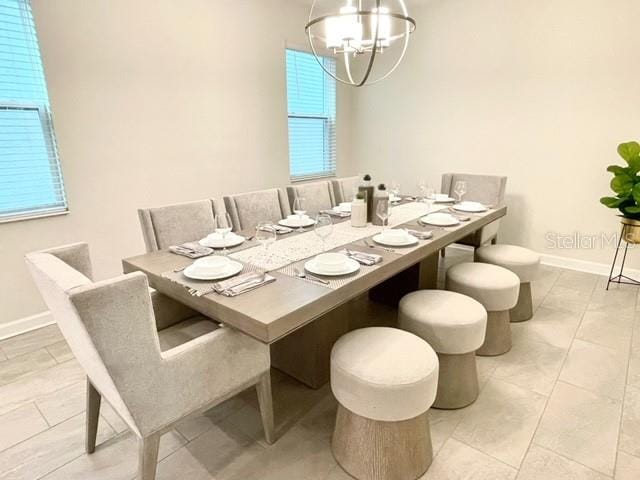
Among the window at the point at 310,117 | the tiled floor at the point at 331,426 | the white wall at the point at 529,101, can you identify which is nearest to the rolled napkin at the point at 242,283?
the tiled floor at the point at 331,426

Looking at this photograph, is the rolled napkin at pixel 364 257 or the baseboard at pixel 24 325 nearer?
the rolled napkin at pixel 364 257

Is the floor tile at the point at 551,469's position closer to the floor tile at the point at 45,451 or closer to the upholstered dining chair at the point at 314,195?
the floor tile at the point at 45,451

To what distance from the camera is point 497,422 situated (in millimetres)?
1792

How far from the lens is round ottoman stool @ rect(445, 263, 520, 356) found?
7.32 ft

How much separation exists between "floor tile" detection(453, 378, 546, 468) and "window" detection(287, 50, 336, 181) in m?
3.26

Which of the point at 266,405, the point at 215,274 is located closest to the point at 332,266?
the point at 215,274

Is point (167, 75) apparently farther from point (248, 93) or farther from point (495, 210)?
point (495, 210)

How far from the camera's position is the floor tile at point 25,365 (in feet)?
7.27

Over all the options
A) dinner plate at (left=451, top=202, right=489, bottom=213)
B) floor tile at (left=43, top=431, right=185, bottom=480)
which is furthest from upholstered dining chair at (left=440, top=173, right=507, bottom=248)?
floor tile at (left=43, top=431, right=185, bottom=480)

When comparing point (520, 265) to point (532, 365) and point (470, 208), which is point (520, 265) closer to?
point (470, 208)

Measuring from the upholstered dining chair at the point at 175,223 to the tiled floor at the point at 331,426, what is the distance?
933 mm

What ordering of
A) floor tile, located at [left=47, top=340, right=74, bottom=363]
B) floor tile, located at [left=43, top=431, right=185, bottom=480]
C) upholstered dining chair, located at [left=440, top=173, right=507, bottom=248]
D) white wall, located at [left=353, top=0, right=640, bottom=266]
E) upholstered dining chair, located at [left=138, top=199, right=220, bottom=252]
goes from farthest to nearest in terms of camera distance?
upholstered dining chair, located at [left=440, top=173, right=507, bottom=248] → white wall, located at [left=353, top=0, right=640, bottom=266] → floor tile, located at [left=47, top=340, right=74, bottom=363] → upholstered dining chair, located at [left=138, top=199, right=220, bottom=252] → floor tile, located at [left=43, top=431, right=185, bottom=480]

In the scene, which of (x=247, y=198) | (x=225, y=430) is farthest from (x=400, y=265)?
(x=247, y=198)

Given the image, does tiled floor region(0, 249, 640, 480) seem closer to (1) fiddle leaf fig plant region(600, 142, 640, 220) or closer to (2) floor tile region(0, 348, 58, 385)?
(2) floor tile region(0, 348, 58, 385)
